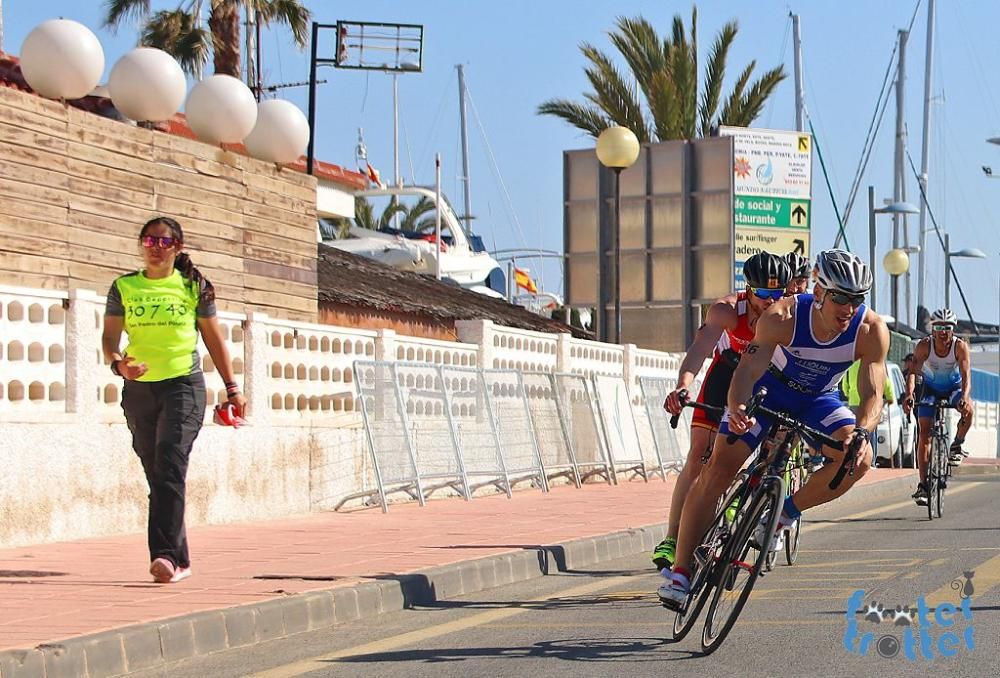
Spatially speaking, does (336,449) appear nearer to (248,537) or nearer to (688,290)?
(248,537)

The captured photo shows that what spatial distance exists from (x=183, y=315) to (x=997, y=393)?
45766mm

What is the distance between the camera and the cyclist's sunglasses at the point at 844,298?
7.24 meters

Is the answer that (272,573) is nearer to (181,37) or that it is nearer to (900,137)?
(181,37)

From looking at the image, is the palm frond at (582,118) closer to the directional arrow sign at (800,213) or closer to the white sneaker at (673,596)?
the directional arrow sign at (800,213)

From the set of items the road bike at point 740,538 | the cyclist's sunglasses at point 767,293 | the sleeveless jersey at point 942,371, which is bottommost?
the road bike at point 740,538

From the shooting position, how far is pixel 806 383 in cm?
762

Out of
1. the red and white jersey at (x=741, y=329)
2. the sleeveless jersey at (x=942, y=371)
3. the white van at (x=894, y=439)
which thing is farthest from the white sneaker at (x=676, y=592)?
the white van at (x=894, y=439)

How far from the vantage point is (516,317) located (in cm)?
3309

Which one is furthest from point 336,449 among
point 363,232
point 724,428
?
point 363,232

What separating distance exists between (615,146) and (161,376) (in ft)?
46.4

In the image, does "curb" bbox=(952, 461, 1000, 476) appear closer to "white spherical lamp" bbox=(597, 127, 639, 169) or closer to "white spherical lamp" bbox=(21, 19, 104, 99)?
"white spherical lamp" bbox=(597, 127, 639, 169)

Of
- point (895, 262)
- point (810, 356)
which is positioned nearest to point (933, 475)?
point (810, 356)

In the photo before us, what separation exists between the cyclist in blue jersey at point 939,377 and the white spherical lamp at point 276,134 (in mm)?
7864

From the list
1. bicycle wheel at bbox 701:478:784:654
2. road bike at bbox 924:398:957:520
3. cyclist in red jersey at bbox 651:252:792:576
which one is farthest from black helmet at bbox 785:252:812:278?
road bike at bbox 924:398:957:520
